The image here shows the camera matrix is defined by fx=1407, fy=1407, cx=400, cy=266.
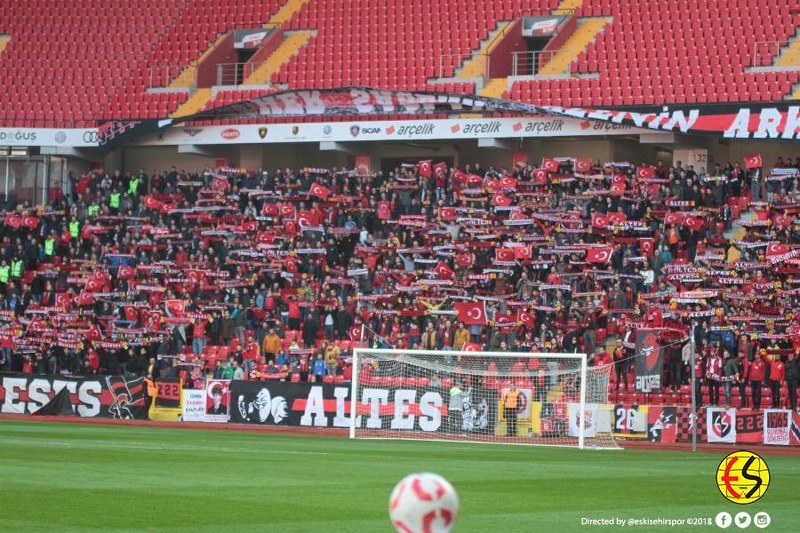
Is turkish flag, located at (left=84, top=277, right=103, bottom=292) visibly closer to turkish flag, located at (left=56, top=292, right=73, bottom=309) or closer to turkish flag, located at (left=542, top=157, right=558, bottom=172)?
turkish flag, located at (left=56, top=292, right=73, bottom=309)

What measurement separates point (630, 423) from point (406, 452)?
7.77 meters

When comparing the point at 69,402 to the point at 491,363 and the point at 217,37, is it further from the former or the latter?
the point at 217,37

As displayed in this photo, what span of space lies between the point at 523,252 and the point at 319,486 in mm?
23080

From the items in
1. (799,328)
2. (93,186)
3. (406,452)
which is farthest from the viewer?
(93,186)

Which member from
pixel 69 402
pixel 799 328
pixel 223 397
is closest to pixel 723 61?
pixel 799 328

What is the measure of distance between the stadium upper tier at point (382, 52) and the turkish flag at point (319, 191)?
5184 millimetres

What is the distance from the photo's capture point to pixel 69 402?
35.8 meters

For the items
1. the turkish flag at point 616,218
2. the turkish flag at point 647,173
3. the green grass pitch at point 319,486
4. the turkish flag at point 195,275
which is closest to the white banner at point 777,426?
the green grass pitch at point 319,486

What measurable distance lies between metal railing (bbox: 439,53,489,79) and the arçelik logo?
32.8 m

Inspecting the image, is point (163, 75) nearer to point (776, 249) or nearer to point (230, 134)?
point (230, 134)

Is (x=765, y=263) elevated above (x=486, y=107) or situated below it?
below

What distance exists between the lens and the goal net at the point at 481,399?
27516 mm

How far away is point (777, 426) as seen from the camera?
29.3 metres

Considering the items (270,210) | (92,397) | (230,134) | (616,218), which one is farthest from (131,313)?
(616,218)
